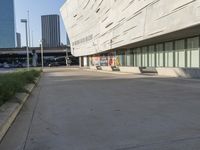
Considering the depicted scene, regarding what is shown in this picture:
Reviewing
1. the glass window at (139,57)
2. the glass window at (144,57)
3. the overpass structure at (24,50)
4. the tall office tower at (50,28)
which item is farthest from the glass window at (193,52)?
the tall office tower at (50,28)

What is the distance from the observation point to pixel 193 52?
1265 inches

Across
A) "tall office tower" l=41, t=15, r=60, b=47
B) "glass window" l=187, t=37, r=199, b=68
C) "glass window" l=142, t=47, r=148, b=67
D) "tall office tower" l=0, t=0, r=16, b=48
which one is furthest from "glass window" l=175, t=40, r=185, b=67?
"tall office tower" l=41, t=15, r=60, b=47

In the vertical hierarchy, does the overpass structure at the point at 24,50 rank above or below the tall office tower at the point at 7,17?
below

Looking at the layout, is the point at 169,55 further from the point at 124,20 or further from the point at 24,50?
the point at 24,50

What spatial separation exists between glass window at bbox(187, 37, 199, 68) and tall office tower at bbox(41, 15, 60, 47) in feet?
380

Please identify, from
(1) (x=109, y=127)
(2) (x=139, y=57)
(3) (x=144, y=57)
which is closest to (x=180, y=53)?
(3) (x=144, y=57)

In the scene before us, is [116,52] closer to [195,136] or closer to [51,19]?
[195,136]

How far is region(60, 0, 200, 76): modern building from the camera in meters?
26.7

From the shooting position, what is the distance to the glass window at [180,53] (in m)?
34.2

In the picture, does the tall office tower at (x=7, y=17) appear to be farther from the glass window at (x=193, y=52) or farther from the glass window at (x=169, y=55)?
the glass window at (x=193, y=52)

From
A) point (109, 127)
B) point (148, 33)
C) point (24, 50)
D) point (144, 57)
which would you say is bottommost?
point (109, 127)

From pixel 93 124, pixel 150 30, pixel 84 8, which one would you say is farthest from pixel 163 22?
pixel 84 8

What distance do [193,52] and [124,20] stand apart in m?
11.8

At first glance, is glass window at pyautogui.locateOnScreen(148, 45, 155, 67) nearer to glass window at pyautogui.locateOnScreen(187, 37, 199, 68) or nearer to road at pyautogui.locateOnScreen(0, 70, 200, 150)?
glass window at pyautogui.locateOnScreen(187, 37, 199, 68)
